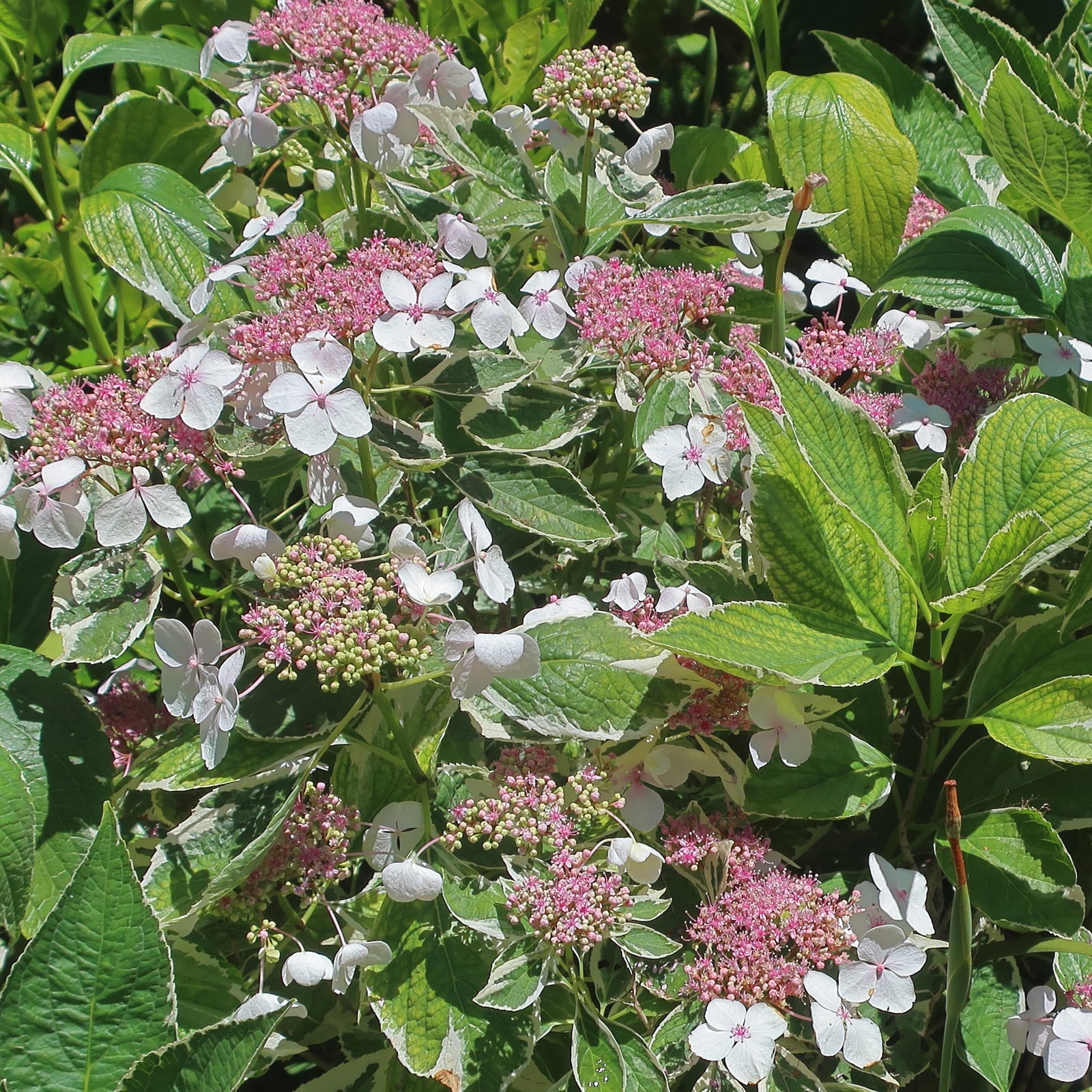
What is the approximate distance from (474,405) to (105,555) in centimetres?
36

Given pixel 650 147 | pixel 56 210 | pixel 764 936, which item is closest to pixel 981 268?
pixel 650 147

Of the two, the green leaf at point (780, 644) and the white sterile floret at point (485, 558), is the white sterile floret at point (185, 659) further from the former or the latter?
the green leaf at point (780, 644)

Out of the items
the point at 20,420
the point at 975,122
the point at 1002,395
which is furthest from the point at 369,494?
the point at 975,122

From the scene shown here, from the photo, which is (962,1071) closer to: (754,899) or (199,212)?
(754,899)

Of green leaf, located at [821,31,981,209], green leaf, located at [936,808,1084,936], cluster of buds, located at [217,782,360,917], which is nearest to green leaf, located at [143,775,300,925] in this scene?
cluster of buds, located at [217,782,360,917]

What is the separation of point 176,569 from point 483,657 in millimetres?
402

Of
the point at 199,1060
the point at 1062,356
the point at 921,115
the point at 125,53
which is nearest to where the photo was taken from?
the point at 199,1060

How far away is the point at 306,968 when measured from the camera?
85 cm

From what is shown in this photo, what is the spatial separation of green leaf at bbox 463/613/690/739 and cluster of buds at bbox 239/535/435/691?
0.34 ft

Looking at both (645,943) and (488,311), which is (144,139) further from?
(645,943)

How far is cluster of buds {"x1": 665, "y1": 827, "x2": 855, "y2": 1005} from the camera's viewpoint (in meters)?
0.82

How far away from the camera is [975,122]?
133 centimetres

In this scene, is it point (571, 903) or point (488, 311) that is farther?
point (488, 311)

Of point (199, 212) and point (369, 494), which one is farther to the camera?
point (199, 212)
